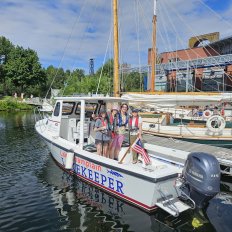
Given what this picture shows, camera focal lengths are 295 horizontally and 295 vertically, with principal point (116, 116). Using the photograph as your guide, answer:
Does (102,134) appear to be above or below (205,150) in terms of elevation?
above

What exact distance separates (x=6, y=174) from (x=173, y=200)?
6.68 m

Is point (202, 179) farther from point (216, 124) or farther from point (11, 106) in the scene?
point (11, 106)

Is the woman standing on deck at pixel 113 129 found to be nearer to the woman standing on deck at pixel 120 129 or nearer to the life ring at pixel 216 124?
the woman standing on deck at pixel 120 129

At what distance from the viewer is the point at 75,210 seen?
7.93m

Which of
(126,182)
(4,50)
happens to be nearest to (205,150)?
(126,182)

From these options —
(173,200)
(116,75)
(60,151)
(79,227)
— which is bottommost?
(79,227)

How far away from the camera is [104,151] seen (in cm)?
958

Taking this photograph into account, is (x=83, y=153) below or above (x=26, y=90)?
below

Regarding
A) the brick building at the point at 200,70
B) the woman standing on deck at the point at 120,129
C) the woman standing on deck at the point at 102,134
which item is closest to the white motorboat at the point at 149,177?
the woman standing on deck at the point at 120,129

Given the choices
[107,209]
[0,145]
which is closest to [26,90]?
[0,145]

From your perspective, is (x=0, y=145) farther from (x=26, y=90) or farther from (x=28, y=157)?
(x=26, y=90)

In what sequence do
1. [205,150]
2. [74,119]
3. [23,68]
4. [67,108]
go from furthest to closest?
[23,68]
[67,108]
[74,119]
[205,150]

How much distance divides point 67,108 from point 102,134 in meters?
2.99

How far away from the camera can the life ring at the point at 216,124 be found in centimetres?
1416
